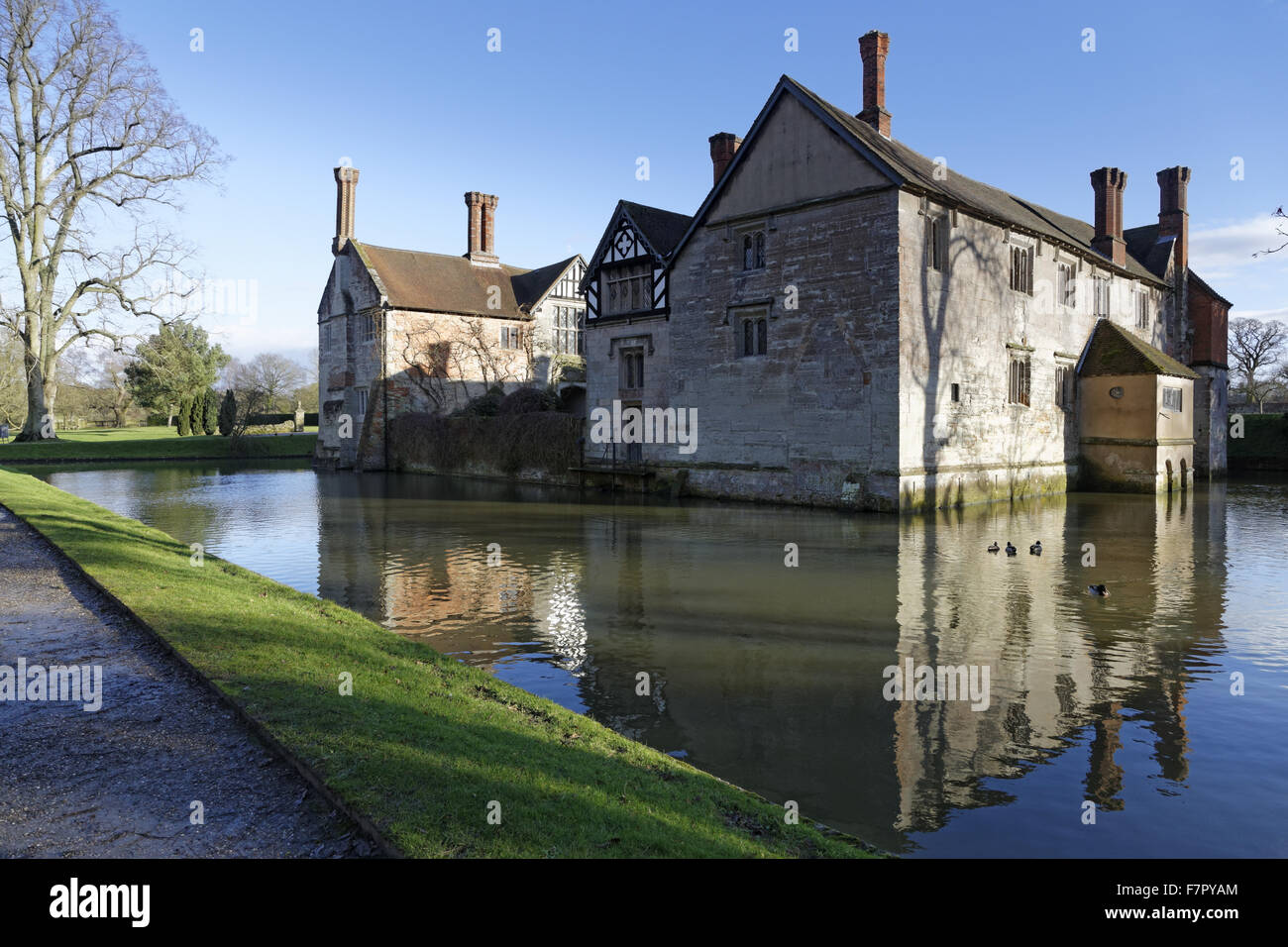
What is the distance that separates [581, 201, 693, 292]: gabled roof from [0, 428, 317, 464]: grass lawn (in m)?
27.9

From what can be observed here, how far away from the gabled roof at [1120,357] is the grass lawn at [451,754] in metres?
25.6

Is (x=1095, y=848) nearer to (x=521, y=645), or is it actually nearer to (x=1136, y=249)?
(x=521, y=645)

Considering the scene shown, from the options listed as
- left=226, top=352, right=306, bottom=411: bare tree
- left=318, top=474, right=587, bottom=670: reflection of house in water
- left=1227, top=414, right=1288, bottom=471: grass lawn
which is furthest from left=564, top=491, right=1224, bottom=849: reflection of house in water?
left=226, top=352, right=306, bottom=411: bare tree

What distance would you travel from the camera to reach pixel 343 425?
40.8 m

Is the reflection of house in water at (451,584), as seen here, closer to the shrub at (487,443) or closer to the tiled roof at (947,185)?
the shrub at (487,443)

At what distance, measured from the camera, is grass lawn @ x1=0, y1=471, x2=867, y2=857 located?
3.91m

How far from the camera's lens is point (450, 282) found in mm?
43219

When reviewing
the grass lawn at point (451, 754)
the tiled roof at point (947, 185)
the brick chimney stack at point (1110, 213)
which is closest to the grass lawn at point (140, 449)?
the tiled roof at point (947, 185)

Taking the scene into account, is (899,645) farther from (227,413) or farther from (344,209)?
(227,413)

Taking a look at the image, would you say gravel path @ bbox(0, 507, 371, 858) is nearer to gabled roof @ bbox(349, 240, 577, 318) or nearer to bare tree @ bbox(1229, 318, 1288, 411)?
gabled roof @ bbox(349, 240, 577, 318)

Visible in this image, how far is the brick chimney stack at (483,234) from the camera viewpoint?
4541 cm
